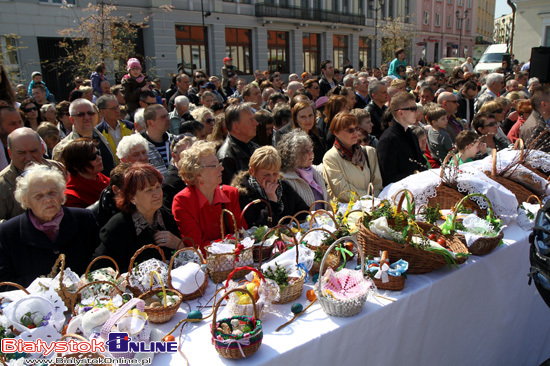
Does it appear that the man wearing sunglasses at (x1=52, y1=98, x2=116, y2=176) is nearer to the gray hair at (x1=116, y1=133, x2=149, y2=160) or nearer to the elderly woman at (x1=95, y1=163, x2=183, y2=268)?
the gray hair at (x1=116, y1=133, x2=149, y2=160)

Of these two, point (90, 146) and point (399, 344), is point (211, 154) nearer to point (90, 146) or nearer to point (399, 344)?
point (90, 146)

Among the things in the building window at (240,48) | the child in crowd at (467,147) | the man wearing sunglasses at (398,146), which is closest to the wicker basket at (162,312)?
the man wearing sunglasses at (398,146)

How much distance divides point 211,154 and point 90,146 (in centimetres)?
114

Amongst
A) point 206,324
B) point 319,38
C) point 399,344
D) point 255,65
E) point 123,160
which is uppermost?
point 319,38

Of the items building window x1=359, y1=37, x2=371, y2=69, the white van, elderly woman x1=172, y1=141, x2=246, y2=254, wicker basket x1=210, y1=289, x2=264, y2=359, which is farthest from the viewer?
building window x1=359, y1=37, x2=371, y2=69

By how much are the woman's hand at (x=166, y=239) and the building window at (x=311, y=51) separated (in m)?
29.8

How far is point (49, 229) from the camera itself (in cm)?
259

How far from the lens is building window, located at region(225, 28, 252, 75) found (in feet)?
85.6

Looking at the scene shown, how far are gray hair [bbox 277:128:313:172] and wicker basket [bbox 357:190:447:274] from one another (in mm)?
1368

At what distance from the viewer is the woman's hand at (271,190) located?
3354 millimetres

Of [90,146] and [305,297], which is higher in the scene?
[90,146]

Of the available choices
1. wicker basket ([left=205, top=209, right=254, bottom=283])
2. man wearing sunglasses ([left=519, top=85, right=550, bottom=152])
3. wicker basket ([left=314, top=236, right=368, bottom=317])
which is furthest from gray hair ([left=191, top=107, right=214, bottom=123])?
man wearing sunglasses ([left=519, top=85, right=550, bottom=152])

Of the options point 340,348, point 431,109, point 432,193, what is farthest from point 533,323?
point 431,109

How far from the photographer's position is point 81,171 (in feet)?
11.3
